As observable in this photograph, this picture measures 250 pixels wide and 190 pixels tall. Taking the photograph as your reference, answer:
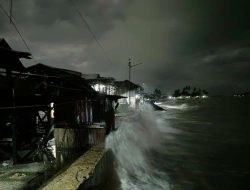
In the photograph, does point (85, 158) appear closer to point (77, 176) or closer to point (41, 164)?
point (77, 176)

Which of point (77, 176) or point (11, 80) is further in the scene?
point (11, 80)

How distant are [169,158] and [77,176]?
583 inches

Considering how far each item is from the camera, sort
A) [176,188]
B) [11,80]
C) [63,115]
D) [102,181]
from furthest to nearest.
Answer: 1. [63,115]
2. [176,188]
3. [11,80]
4. [102,181]

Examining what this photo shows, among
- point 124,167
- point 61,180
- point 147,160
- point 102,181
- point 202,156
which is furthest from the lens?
point 202,156

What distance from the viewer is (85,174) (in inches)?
335

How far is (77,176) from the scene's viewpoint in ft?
27.4

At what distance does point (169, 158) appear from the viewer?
21.7 meters

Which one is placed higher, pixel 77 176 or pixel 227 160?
pixel 77 176

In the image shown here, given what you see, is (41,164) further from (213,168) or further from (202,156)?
(202,156)

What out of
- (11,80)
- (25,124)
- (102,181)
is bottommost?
(102,181)

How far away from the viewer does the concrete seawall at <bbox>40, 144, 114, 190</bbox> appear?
25.2 feet

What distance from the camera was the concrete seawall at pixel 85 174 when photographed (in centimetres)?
768

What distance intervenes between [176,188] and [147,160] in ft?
21.4

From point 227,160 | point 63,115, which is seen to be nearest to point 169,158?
point 227,160
